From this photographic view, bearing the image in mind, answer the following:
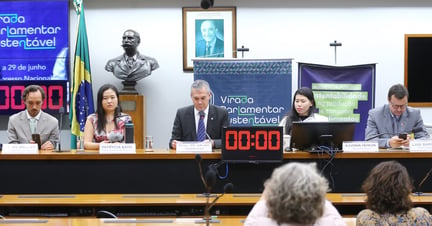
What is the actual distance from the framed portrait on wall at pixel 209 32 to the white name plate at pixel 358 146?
2.88m

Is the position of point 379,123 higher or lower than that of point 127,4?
lower

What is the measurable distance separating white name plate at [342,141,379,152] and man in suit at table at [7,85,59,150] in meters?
2.46

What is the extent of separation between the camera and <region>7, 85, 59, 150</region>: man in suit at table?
4520mm

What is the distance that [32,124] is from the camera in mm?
4574

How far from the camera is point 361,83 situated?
6.21 metres

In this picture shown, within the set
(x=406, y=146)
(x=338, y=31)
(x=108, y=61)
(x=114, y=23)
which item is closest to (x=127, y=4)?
(x=114, y=23)

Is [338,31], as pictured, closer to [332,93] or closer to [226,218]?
[332,93]

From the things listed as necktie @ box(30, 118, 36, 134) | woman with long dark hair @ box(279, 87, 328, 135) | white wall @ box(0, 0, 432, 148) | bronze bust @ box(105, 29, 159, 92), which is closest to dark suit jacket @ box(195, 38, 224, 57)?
white wall @ box(0, 0, 432, 148)

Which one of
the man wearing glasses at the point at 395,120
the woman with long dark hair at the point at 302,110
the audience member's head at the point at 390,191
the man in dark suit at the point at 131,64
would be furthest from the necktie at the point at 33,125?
the audience member's head at the point at 390,191

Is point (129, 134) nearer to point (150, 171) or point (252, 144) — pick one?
point (150, 171)

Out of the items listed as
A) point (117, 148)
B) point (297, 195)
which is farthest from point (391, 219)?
point (117, 148)

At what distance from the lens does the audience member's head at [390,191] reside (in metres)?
2.22

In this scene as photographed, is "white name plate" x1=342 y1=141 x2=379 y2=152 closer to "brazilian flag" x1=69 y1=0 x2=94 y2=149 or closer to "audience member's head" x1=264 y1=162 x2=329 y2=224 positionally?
"audience member's head" x1=264 y1=162 x2=329 y2=224

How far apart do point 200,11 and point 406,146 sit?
3237 millimetres
